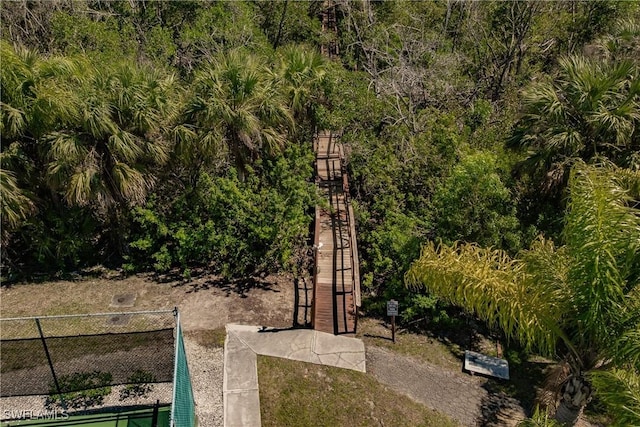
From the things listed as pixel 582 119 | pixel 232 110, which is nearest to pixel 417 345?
pixel 582 119

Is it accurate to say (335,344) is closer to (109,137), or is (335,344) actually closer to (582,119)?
(109,137)

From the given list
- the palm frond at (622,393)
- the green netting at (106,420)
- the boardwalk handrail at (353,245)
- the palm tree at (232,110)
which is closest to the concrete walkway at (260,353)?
the boardwalk handrail at (353,245)

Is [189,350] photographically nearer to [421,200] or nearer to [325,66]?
[421,200]

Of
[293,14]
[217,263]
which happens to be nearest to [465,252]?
[217,263]

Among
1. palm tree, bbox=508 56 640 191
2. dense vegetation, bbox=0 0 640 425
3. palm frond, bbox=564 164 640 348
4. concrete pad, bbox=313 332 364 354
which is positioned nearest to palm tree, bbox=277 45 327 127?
dense vegetation, bbox=0 0 640 425

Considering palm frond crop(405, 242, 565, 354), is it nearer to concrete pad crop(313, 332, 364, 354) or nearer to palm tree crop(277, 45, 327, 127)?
concrete pad crop(313, 332, 364, 354)

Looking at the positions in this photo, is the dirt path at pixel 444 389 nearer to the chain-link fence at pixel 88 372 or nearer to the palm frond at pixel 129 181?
the chain-link fence at pixel 88 372

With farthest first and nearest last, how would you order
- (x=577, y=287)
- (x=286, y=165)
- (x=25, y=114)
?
(x=286, y=165), (x=25, y=114), (x=577, y=287)
